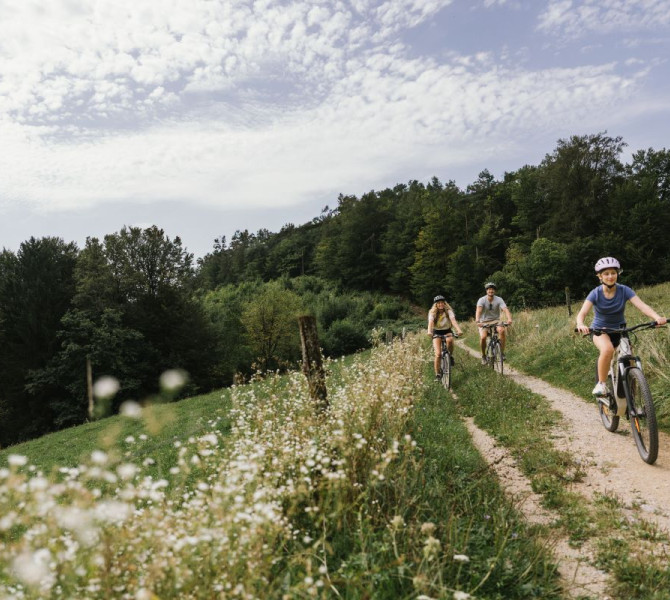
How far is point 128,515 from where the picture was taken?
257 cm

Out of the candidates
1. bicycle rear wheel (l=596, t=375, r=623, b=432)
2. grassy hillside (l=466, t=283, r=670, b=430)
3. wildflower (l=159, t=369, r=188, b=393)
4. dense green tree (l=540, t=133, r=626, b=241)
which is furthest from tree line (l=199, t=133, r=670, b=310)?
bicycle rear wheel (l=596, t=375, r=623, b=432)

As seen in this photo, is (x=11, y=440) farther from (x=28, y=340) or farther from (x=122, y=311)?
(x=122, y=311)

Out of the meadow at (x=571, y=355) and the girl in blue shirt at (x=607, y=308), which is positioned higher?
the girl in blue shirt at (x=607, y=308)

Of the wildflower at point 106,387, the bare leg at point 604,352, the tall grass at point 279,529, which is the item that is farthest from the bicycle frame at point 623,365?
the wildflower at point 106,387

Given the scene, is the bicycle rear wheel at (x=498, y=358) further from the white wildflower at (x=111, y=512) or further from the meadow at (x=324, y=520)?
the white wildflower at (x=111, y=512)

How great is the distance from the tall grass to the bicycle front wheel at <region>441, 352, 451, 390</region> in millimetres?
5190

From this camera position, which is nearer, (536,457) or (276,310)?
(536,457)

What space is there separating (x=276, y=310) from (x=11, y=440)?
81.3 feet

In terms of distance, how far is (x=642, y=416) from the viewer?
5.39 metres

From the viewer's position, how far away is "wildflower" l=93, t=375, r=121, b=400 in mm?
31672

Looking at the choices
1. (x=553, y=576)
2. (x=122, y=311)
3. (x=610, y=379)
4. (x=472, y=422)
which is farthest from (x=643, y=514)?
(x=122, y=311)

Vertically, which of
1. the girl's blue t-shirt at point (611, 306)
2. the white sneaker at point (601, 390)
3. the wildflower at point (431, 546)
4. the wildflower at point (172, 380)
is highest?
the girl's blue t-shirt at point (611, 306)

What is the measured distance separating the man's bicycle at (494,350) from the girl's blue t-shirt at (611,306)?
5090 millimetres

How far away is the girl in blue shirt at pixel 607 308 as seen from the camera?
19.5 ft
